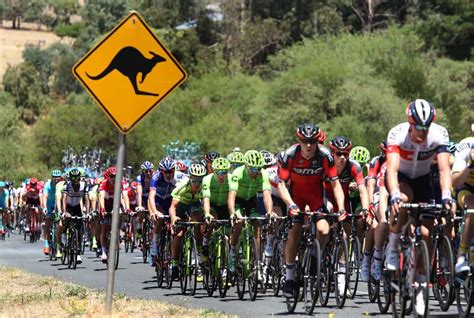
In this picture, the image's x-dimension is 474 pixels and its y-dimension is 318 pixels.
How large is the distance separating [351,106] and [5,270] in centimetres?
4254

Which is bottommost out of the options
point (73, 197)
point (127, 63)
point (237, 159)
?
point (73, 197)

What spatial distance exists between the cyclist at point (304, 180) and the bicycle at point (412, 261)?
246 cm

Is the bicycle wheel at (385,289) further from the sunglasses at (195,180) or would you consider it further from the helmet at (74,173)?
the helmet at (74,173)

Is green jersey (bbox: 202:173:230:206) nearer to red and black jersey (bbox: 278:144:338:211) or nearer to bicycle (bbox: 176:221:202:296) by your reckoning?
bicycle (bbox: 176:221:202:296)

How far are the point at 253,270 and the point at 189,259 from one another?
168cm

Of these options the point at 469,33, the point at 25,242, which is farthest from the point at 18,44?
the point at 25,242

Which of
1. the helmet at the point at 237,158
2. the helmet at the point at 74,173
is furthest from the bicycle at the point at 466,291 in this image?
the helmet at the point at 74,173

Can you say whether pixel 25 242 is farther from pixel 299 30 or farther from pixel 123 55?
pixel 299 30

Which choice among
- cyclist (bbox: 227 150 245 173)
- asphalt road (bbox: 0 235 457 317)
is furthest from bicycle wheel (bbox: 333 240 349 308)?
cyclist (bbox: 227 150 245 173)

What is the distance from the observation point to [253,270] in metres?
16.2

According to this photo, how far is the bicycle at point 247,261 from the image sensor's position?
1608 cm

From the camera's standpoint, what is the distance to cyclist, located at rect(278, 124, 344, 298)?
13750 millimetres

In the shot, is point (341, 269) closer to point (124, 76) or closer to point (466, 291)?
point (466, 291)

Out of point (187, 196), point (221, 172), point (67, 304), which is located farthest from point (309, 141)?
point (187, 196)
